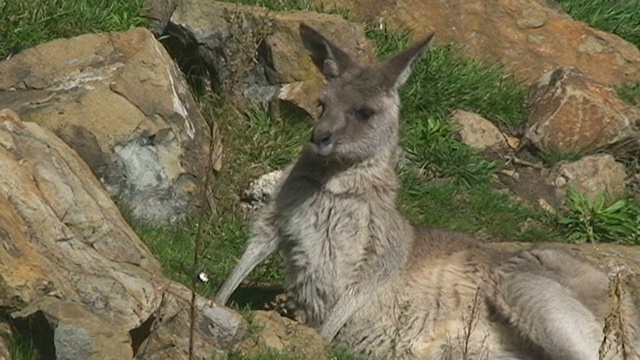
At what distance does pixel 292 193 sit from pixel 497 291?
1494 mm

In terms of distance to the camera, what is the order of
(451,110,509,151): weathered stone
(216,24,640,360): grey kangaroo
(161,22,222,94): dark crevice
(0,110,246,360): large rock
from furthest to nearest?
(451,110,509,151): weathered stone < (161,22,222,94): dark crevice < (216,24,640,360): grey kangaroo < (0,110,246,360): large rock

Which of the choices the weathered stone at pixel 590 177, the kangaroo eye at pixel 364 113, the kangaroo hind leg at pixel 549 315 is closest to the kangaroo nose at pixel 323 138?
the kangaroo eye at pixel 364 113

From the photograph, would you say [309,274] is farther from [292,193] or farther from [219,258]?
[219,258]

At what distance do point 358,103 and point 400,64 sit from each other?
412mm

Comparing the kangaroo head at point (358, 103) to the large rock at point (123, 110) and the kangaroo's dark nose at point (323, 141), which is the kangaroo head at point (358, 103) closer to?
the kangaroo's dark nose at point (323, 141)

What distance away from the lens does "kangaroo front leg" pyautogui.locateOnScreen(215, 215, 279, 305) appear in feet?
30.9

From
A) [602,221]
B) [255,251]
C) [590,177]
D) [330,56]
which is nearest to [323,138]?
Result: [330,56]

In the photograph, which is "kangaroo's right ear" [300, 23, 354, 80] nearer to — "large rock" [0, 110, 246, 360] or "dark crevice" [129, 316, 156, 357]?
"large rock" [0, 110, 246, 360]

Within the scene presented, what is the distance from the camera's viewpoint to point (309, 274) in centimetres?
943

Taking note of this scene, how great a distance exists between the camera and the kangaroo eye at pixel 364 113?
9562 millimetres

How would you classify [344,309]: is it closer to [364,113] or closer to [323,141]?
[323,141]

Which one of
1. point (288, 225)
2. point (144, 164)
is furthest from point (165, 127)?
point (288, 225)

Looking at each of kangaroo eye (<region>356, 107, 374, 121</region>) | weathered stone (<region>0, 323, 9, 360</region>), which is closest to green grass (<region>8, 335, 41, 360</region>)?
weathered stone (<region>0, 323, 9, 360</region>)

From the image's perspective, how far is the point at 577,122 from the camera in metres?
12.8
